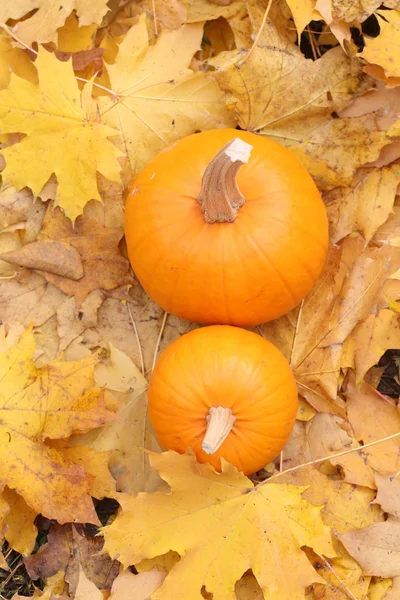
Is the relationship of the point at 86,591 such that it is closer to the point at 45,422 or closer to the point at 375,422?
the point at 45,422

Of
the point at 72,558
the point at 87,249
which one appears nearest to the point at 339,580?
the point at 72,558

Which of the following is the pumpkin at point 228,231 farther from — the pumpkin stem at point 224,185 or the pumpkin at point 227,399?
the pumpkin at point 227,399

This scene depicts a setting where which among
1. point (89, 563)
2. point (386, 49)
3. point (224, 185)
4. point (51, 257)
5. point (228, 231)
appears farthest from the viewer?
point (51, 257)

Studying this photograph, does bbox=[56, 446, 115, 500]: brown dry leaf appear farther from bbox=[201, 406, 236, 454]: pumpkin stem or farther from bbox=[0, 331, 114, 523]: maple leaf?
bbox=[201, 406, 236, 454]: pumpkin stem

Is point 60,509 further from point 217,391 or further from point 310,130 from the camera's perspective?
point 310,130

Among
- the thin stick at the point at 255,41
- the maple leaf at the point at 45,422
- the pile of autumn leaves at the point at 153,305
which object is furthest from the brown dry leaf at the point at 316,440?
the thin stick at the point at 255,41

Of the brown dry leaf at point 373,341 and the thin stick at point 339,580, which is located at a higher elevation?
the brown dry leaf at point 373,341

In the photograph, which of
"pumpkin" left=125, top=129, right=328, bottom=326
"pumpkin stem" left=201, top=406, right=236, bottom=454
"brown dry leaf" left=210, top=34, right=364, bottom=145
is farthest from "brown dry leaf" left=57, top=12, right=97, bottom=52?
"pumpkin stem" left=201, top=406, right=236, bottom=454
